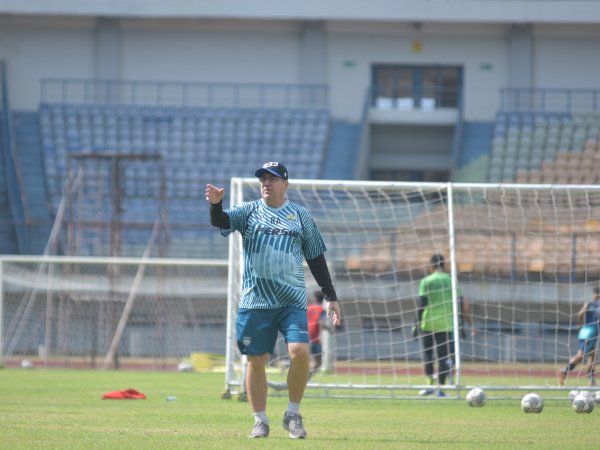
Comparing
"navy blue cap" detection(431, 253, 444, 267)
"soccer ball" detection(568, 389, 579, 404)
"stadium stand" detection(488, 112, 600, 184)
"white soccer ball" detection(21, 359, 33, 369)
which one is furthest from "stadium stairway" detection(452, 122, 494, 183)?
"soccer ball" detection(568, 389, 579, 404)

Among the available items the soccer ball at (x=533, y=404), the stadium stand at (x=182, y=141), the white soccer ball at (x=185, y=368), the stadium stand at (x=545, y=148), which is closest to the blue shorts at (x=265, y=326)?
the soccer ball at (x=533, y=404)

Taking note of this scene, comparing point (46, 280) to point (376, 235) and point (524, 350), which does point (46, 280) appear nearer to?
point (376, 235)

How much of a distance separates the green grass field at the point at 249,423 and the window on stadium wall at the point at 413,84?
23.1m

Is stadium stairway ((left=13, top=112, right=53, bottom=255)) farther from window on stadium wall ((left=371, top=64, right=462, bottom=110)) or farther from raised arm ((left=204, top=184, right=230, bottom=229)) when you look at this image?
raised arm ((left=204, top=184, right=230, bottom=229))

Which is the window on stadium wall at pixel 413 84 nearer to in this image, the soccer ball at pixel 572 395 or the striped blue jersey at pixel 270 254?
the soccer ball at pixel 572 395

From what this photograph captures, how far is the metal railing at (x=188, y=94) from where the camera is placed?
36.8 meters

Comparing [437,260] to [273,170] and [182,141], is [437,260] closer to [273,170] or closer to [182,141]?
[273,170]

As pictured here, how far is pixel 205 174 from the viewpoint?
1336 inches

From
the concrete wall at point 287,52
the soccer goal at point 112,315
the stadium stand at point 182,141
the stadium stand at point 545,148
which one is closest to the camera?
the soccer goal at point 112,315

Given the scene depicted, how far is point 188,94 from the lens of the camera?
37094 millimetres

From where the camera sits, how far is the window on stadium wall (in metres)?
37.7

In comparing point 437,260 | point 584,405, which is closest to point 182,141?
point 437,260

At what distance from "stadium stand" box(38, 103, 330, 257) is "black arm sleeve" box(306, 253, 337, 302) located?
23.3 m

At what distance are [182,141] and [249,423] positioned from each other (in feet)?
83.2
